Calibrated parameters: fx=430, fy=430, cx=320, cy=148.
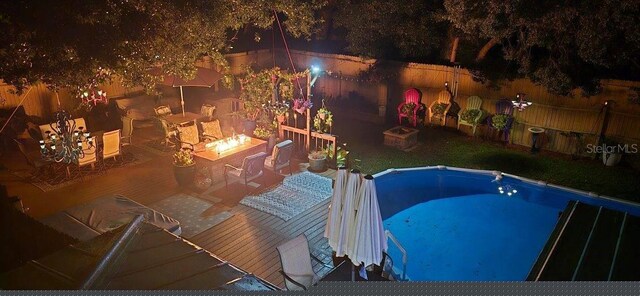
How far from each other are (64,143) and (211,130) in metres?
4.06

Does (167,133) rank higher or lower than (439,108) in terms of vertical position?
lower

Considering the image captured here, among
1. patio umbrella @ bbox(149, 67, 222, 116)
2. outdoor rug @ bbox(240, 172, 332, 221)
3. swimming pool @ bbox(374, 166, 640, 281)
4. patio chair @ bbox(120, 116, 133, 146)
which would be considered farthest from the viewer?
patio chair @ bbox(120, 116, 133, 146)

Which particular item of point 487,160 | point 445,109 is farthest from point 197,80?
point 487,160

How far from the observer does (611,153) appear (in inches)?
516

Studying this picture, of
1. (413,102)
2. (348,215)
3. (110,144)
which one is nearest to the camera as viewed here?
(348,215)

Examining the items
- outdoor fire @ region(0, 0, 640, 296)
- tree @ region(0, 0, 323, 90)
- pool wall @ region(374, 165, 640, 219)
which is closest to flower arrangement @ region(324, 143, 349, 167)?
outdoor fire @ region(0, 0, 640, 296)

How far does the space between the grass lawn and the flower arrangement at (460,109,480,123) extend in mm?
769

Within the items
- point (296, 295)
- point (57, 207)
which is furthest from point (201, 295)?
point (57, 207)

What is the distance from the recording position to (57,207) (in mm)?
9977

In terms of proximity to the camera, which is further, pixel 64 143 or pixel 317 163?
pixel 317 163

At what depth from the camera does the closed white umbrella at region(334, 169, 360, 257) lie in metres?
6.32

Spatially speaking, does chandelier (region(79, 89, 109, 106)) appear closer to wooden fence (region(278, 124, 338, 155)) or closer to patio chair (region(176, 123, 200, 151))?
patio chair (region(176, 123, 200, 151))

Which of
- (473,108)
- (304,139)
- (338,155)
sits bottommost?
(338,155)

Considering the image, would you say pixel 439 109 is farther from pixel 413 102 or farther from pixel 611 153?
pixel 611 153
